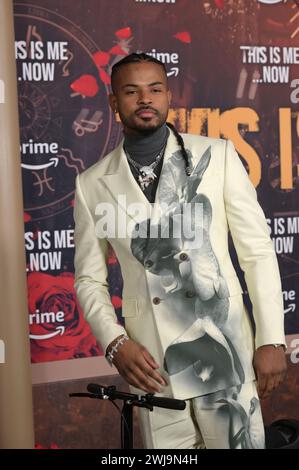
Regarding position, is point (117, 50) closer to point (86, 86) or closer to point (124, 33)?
point (124, 33)

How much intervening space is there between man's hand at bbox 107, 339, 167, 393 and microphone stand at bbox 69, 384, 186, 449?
13 cm

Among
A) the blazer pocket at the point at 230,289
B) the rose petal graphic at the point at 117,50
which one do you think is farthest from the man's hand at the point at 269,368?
the rose petal graphic at the point at 117,50

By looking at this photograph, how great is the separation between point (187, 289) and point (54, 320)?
1503mm

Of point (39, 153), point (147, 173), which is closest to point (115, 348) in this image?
point (147, 173)

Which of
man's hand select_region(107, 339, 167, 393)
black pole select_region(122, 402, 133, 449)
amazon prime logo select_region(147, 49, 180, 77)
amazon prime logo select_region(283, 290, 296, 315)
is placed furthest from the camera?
amazon prime logo select_region(283, 290, 296, 315)

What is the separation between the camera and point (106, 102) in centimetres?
382

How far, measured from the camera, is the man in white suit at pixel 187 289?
2.39 m

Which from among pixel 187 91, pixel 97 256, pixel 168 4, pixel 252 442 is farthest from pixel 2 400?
pixel 168 4

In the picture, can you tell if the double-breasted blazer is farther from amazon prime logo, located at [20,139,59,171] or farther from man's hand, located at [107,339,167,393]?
amazon prime logo, located at [20,139,59,171]

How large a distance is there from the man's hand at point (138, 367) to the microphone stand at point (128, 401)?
0.13 m

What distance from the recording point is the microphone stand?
2.05 meters

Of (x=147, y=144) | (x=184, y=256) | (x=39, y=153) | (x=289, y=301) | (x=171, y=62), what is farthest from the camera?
(x=289, y=301)

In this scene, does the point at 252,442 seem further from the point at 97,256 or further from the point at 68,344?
the point at 68,344

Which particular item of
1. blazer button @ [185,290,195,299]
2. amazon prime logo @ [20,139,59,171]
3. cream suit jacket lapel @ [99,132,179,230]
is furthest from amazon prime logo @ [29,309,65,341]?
blazer button @ [185,290,195,299]
